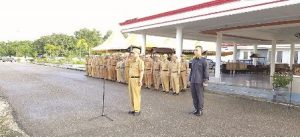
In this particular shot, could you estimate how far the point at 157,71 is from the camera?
14.5m

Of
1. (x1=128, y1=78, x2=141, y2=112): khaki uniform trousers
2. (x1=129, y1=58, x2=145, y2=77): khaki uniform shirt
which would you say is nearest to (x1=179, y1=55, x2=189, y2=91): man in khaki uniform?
(x1=129, y1=58, x2=145, y2=77): khaki uniform shirt

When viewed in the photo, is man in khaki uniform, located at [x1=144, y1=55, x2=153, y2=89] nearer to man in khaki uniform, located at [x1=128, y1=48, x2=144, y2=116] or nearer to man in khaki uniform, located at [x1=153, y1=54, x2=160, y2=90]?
man in khaki uniform, located at [x1=153, y1=54, x2=160, y2=90]

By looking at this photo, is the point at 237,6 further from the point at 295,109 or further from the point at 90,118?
the point at 90,118

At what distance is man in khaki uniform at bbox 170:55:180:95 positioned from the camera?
42.4 feet

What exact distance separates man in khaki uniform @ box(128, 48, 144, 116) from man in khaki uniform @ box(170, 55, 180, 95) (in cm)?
453

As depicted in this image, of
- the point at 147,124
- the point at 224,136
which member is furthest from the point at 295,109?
the point at 147,124

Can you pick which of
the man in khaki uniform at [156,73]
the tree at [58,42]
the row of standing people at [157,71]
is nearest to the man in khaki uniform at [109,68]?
the row of standing people at [157,71]

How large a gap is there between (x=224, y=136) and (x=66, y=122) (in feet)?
11.5

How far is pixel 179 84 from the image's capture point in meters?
13.7

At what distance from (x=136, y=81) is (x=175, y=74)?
4.78m

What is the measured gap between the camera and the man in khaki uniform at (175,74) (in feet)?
42.4

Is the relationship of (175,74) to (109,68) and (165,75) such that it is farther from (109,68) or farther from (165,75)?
(109,68)

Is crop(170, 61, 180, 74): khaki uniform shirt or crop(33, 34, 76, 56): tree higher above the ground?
crop(33, 34, 76, 56): tree

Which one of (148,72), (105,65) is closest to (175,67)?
(148,72)
